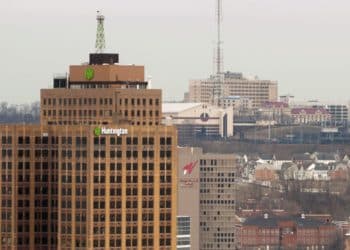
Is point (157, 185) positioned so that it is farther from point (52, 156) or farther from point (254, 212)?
point (254, 212)

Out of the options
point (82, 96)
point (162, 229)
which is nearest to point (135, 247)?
point (162, 229)

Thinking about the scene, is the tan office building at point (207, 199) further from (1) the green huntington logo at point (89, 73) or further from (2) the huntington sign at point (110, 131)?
(2) the huntington sign at point (110, 131)

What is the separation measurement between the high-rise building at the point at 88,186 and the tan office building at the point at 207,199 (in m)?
57.3

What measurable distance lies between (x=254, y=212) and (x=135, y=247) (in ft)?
409

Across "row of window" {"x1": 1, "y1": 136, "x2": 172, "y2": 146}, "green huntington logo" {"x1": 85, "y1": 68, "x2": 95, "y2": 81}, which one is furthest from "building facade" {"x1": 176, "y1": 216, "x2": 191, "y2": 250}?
"row of window" {"x1": 1, "y1": 136, "x2": 172, "y2": 146}

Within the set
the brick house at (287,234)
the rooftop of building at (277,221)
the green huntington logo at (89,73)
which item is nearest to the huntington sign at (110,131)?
the green huntington logo at (89,73)

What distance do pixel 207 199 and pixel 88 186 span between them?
63102 mm

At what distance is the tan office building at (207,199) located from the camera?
13288 centimetres

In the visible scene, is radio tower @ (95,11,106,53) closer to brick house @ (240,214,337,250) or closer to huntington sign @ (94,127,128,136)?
huntington sign @ (94,127,128,136)

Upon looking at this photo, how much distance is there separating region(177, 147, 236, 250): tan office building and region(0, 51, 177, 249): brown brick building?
57.3 meters

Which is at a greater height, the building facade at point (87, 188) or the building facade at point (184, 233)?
the building facade at point (87, 188)

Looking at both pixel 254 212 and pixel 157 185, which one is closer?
pixel 157 185

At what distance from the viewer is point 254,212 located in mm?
197000

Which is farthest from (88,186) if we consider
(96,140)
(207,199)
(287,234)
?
(287,234)
